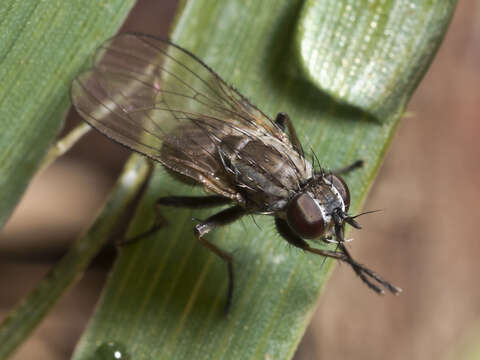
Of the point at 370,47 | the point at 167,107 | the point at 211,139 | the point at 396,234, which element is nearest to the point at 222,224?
the point at 211,139

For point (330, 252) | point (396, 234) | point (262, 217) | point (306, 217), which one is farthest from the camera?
point (396, 234)

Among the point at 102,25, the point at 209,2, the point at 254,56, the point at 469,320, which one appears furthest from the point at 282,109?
the point at 469,320

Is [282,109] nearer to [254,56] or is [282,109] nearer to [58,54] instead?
[254,56]

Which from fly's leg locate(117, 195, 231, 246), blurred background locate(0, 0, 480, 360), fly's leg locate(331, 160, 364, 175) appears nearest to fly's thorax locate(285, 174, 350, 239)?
fly's leg locate(331, 160, 364, 175)

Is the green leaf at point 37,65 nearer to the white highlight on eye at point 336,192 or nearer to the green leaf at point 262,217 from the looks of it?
the green leaf at point 262,217

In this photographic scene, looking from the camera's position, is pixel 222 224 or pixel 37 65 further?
pixel 222 224

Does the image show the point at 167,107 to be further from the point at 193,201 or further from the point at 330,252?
the point at 330,252
